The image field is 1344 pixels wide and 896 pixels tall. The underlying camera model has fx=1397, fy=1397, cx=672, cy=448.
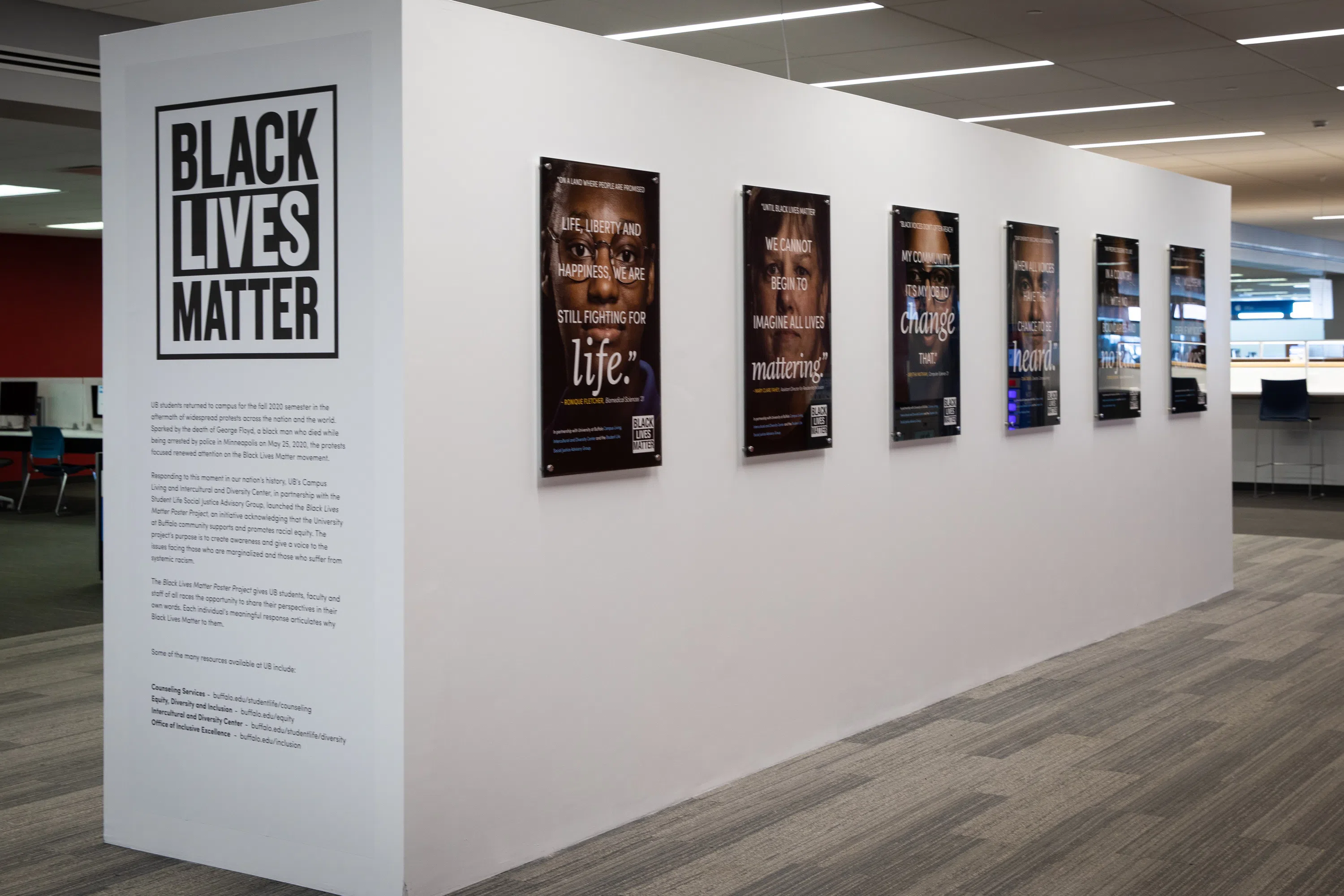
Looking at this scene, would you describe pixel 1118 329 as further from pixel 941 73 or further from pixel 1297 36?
pixel 941 73

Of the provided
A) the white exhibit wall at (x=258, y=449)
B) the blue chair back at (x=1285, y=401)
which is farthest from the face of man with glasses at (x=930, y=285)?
the blue chair back at (x=1285, y=401)

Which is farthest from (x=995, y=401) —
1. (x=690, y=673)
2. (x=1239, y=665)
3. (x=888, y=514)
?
(x=690, y=673)

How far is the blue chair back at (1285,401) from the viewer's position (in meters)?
13.4

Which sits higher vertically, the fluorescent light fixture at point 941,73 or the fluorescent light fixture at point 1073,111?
the fluorescent light fixture at point 1073,111

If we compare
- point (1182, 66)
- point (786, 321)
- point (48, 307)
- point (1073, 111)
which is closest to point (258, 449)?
point (786, 321)

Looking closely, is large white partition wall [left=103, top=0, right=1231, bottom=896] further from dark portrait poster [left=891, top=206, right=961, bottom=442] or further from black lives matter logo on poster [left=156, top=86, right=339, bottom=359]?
dark portrait poster [left=891, top=206, right=961, bottom=442]

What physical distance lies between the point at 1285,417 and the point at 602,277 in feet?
37.3

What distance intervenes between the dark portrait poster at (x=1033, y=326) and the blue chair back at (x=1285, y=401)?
8215 mm

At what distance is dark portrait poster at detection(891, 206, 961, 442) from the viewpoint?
534 centimetres

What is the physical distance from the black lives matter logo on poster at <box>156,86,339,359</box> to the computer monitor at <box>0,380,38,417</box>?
1158 cm

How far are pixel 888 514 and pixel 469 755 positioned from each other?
7.26 feet

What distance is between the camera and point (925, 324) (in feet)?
18.0

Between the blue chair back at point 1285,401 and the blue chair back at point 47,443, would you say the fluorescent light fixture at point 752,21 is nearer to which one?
the blue chair back at point 47,443

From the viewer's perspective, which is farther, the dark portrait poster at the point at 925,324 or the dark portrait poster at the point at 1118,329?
the dark portrait poster at the point at 1118,329
